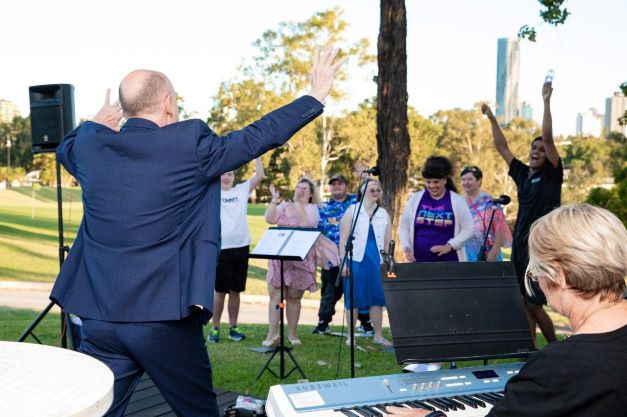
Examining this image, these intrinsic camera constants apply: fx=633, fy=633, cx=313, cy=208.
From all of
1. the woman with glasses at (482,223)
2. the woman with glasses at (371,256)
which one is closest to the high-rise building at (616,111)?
the woman with glasses at (482,223)

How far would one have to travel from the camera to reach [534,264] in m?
1.98

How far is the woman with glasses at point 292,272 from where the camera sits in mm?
7074

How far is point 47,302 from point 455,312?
10.5 m

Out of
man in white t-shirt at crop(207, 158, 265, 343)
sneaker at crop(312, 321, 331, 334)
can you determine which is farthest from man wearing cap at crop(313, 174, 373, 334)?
man in white t-shirt at crop(207, 158, 265, 343)

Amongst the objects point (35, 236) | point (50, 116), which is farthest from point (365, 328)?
point (35, 236)

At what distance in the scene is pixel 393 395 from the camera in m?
2.48

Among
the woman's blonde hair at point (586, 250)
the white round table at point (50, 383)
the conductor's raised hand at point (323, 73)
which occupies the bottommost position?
the white round table at point (50, 383)

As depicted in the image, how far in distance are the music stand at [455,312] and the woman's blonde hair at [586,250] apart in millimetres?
955

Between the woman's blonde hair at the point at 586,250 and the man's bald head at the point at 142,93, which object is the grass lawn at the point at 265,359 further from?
the woman's blonde hair at the point at 586,250

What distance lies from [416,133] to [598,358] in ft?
147

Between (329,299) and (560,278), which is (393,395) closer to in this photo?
(560,278)

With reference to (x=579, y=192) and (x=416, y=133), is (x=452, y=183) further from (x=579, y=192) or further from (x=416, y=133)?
(x=579, y=192)

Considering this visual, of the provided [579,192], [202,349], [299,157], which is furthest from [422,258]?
[579,192]

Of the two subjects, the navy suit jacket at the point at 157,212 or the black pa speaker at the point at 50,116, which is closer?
the navy suit jacket at the point at 157,212
